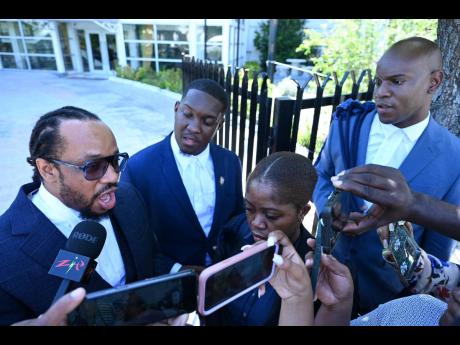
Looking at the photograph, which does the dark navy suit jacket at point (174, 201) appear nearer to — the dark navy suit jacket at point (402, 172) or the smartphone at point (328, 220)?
the dark navy suit jacket at point (402, 172)

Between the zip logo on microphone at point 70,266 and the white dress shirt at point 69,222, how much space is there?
22.6 inches

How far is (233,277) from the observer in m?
0.89

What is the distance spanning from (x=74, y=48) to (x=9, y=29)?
396 cm

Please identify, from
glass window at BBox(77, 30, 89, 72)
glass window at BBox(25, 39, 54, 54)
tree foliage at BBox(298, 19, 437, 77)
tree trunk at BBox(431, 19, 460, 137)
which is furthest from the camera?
glass window at BBox(25, 39, 54, 54)

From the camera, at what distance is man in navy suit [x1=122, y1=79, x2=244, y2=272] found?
2.18 m

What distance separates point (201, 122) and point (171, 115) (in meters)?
7.62

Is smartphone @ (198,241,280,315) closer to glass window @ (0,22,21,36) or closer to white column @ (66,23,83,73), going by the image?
white column @ (66,23,83,73)

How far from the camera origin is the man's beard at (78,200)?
157cm

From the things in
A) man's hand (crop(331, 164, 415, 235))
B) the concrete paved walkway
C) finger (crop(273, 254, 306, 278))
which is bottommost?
the concrete paved walkway

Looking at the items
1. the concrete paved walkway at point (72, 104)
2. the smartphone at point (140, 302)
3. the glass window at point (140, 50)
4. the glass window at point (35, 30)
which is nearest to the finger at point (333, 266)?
the smartphone at point (140, 302)

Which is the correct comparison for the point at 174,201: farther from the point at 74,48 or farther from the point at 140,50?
the point at 74,48

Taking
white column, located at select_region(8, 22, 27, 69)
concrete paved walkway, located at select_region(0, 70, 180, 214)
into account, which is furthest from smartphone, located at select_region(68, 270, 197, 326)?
white column, located at select_region(8, 22, 27, 69)
